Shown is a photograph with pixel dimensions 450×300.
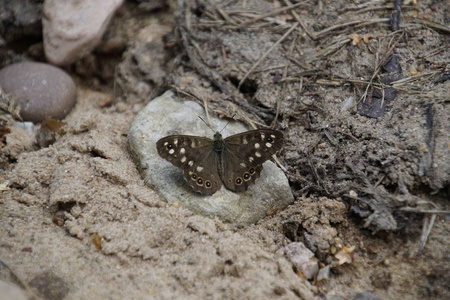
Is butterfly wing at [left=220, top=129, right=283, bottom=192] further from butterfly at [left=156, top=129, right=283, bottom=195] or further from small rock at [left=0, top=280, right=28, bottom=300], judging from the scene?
small rock at [left=0, top=280, right=28, bottom=300]

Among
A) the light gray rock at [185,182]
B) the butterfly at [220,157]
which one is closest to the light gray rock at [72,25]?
the light gray rock at [185,182]

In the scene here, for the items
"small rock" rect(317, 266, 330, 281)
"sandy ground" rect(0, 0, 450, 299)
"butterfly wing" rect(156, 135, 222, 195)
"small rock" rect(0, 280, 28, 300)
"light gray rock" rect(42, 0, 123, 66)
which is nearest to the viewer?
"small rock" rect(0, 280, 28, 300)

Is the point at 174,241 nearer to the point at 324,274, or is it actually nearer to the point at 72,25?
the point at 324,274

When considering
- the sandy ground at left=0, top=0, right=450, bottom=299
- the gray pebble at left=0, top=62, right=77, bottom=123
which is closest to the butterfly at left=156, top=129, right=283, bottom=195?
the sandy ground at left=0, top=0, right=450, bottom=299

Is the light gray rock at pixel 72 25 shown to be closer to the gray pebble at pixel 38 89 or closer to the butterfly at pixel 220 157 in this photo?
the gray pebble at pixel 38 89

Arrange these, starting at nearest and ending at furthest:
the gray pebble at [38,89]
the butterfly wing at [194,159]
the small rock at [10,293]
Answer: the small rock at [10,293] < the butterfly wing at [194,159] < the gray pebble at [38,89]

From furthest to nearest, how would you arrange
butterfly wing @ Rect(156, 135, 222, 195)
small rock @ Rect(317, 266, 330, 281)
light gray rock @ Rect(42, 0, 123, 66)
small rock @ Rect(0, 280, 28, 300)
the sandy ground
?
light gray rock @ Rect(42, 0, 123, 66) < butterfly wing @ Rect(156, 135, 222, 195) < small rock @ Rect(317, 266, 330, 281) < the sandy ground < small rock @ Rect(0, 280, 28, 300)
